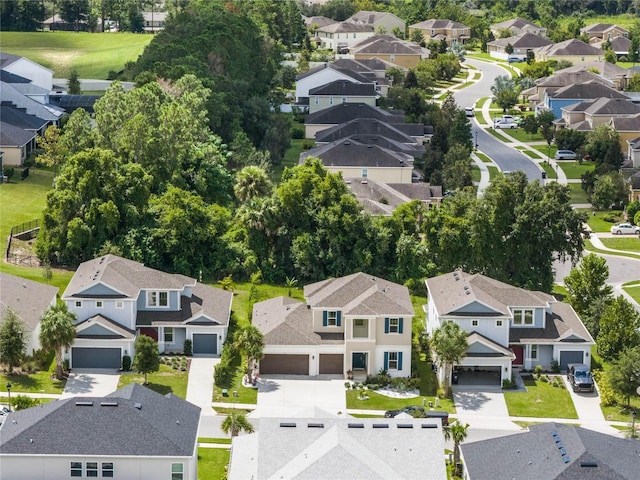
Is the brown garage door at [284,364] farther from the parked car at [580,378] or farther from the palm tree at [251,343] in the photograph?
the parked car at [580,378]

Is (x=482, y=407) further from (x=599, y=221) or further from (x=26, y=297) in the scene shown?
(x=599, y=221)

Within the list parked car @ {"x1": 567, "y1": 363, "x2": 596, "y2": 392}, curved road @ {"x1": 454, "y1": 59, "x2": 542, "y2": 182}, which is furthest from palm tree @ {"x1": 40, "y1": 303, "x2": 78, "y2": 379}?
curved road @ {"x1": 454, "y1": 59, "x2": 542, "y2": 182}

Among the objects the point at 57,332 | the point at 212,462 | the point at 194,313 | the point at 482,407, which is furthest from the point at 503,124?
the point at 212,462

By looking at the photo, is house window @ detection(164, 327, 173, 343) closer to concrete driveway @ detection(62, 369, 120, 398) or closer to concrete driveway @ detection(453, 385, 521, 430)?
concrete driveway @ detection(62, 369, 120, 398)

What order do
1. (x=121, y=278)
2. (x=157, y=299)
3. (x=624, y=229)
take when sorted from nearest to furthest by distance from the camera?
(x=121, y=278)
(x=157, y=299)
(x=624, y=229)

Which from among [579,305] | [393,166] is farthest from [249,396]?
[393,166]

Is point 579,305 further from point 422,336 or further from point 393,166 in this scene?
point 393,166
